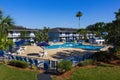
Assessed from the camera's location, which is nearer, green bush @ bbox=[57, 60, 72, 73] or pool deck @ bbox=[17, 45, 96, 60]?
green bush @ bbox=[57, 60, 72, 73]

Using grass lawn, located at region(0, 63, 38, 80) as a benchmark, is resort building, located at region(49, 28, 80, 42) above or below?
above

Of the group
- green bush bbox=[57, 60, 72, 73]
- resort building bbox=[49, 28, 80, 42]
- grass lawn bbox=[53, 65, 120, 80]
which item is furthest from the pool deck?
resort building bbox=[49, 28, 80, 42]

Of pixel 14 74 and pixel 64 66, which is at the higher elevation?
pixel 64 66

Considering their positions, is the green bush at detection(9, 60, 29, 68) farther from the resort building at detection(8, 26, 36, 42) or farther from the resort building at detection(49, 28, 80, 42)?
the resort building at detection(49, 28, 80, 42)

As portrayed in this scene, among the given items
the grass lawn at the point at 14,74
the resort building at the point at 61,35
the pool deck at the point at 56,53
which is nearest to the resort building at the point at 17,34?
the resort building at the point at 61,35

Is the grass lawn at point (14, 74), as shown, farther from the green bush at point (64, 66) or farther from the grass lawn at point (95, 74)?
the green bush at point (64, 66)

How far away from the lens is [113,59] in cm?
3048

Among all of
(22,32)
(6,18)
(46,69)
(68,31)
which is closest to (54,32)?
(68,31)

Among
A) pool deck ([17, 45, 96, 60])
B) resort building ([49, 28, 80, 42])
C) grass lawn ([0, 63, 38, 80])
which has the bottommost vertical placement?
grass lawn ([0, 63, 38, 80])

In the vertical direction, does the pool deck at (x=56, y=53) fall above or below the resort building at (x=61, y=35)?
below

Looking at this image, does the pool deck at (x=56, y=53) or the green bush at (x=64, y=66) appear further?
the pool deck at (x=56, y=53)

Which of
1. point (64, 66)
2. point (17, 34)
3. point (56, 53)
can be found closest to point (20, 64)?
point (64, 66)

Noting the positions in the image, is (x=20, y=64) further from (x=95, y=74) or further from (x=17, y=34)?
(x=17, y=34)

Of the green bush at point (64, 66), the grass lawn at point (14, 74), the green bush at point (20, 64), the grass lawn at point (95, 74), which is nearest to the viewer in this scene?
the grass lawn at point (95, 74)
